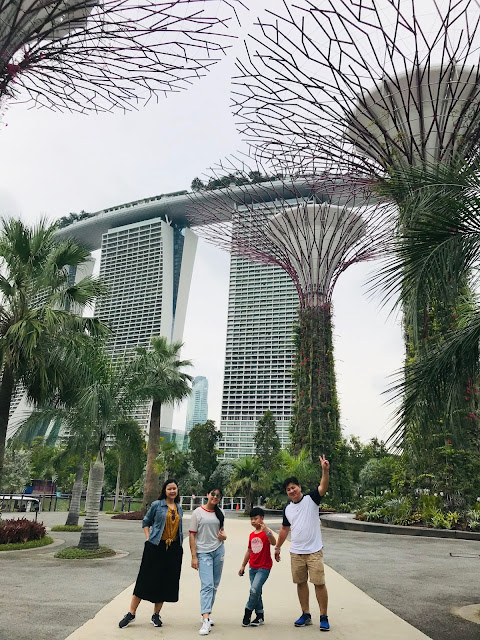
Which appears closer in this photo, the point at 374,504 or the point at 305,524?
the point at 305,524

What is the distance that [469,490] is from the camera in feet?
49.8

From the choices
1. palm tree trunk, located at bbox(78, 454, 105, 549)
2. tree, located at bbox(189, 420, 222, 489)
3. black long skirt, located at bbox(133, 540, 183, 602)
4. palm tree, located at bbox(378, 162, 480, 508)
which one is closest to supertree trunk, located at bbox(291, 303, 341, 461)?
palm tree trunk, located at bbox(78, 454, 105, 549)

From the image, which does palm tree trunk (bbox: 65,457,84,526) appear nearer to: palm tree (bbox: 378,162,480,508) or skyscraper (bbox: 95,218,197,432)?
palm tree (bbox: 378,162,480,508)

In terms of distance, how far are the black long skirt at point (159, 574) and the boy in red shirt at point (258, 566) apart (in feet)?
2.15

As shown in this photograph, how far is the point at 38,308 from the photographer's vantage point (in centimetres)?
1194

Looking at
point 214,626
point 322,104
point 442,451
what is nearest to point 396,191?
point 214,626

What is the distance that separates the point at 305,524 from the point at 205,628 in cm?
130

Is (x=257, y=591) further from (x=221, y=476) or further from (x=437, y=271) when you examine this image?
(x=221, y=476)

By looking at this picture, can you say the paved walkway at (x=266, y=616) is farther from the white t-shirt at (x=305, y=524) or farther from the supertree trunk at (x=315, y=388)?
the supertree trunk at (x=315, y=388)

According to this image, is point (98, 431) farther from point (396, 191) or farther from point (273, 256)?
point (273, 256)

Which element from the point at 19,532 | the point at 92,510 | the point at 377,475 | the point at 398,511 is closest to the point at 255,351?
the point at 377,475

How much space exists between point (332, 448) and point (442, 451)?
10039 mm

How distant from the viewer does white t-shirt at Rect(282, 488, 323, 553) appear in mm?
5219

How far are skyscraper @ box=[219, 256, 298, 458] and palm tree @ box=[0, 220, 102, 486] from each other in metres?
62.2
